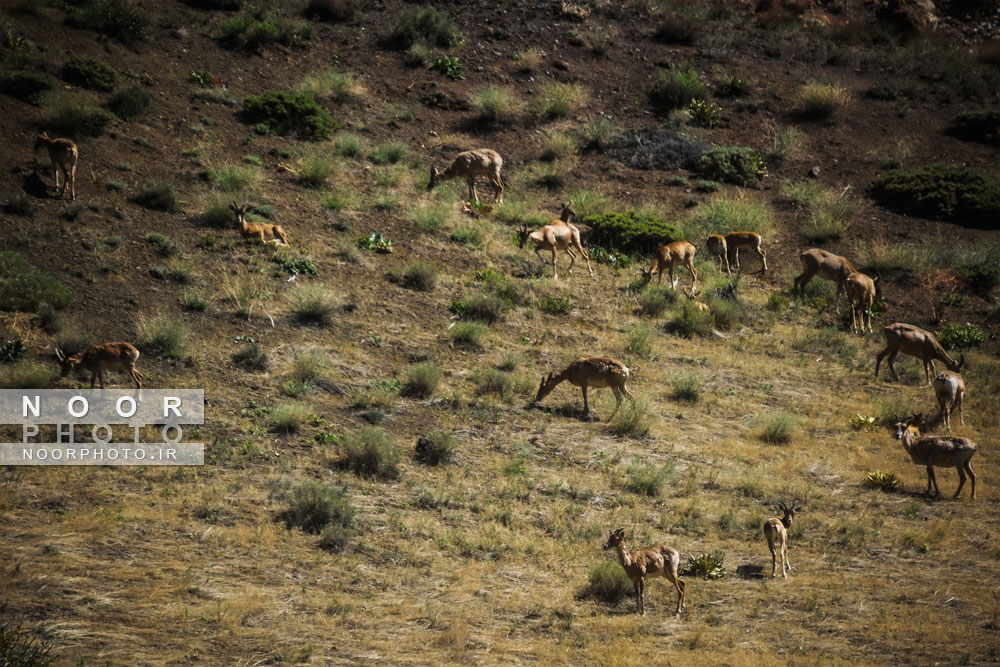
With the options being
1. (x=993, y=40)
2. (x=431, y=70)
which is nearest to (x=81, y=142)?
(x=431, y=70)

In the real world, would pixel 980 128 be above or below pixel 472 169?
above

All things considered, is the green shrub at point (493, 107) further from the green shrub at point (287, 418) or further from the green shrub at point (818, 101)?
the green shrub at point (287, 418)

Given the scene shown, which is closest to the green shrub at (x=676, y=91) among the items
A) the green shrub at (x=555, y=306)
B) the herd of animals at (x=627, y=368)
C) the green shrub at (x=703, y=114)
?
the green shrub at (x=703, y=114)

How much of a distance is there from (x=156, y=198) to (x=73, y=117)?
3.68m

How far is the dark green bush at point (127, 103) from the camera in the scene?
2522 centimetres

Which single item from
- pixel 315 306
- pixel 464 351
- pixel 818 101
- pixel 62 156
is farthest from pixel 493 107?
pixel 62 156

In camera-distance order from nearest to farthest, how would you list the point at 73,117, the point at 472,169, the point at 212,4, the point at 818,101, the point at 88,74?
the point at 73,117, the point at 88,74, the point at 472,169, the point at 212,4, the point at 818,101

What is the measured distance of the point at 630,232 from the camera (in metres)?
25.6

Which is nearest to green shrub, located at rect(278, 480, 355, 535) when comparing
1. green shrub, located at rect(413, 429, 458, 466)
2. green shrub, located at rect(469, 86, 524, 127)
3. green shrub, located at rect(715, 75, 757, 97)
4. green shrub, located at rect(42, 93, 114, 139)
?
green shrub, located at rect(413, 429, 458, 466)

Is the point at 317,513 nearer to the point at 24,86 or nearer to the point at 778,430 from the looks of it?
the point at 778,430

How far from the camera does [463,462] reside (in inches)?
607

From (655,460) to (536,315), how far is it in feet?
21.1

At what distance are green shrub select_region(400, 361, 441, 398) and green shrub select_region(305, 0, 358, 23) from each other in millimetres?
22165

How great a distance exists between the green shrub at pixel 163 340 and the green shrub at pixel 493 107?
55.1 ft
